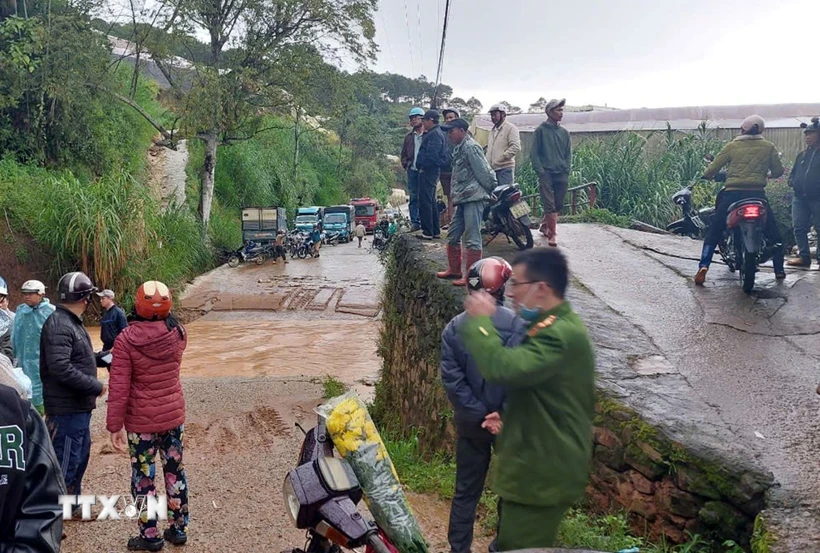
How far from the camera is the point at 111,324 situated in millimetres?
7172

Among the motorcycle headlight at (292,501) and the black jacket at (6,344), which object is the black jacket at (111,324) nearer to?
the black jacket at (6,344)

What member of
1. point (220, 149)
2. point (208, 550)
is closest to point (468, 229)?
point (208, 550)

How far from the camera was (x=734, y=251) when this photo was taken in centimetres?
727

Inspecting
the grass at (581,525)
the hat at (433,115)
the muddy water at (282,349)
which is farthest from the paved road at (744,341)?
the muddy water at (282,349)

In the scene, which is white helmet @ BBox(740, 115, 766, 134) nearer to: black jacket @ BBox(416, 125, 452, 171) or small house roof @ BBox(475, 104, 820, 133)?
black jacket @ BBox(416, 125, 452, 171)

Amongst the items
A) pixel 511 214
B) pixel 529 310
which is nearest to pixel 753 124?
pixel 511 214

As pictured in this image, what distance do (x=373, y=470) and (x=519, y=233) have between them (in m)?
5.57

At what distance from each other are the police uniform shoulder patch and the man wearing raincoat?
12.1ft

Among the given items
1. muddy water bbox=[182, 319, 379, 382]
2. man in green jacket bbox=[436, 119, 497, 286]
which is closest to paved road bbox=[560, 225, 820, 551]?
man in green jacket bbox=[436, 119, 497, 286]

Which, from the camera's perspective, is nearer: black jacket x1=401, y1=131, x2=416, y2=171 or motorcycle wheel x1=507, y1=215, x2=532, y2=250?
motorcycle wheel x1=507, y1=215, x2=532, y2=250

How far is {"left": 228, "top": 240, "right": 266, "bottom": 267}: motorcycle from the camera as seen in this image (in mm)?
26395

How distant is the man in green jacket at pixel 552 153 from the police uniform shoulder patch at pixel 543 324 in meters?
5.84

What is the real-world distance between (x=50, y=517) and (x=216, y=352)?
13599 mm

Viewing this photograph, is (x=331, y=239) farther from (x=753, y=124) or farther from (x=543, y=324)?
(x=543, y=324)
